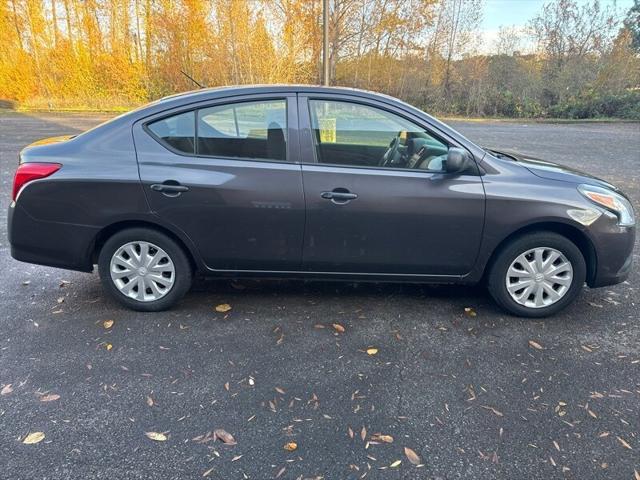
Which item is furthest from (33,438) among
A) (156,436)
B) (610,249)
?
(610,249)

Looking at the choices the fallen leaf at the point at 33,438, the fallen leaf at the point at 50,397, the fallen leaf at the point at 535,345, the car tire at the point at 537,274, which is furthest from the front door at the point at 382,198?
the fallen leaf at the point at 33,438

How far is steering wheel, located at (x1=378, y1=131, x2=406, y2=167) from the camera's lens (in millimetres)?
3604

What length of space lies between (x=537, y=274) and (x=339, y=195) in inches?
63.9

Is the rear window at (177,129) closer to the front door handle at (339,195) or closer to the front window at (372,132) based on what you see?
the front window at (372,132)

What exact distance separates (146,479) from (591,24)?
29400 mm

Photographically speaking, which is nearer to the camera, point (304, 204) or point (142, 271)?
point (304, 204)

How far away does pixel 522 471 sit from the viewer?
2.24 m

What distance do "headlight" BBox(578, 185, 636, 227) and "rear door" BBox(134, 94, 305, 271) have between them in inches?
84.5

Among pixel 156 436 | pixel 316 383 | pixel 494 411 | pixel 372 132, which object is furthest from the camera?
pixel 372 132

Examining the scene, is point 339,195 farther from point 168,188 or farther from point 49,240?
point 49,240

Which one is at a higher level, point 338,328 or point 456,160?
point 456,160

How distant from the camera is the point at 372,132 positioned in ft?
12.2

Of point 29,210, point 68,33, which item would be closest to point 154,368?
point 29,210

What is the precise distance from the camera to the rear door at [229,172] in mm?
3463
